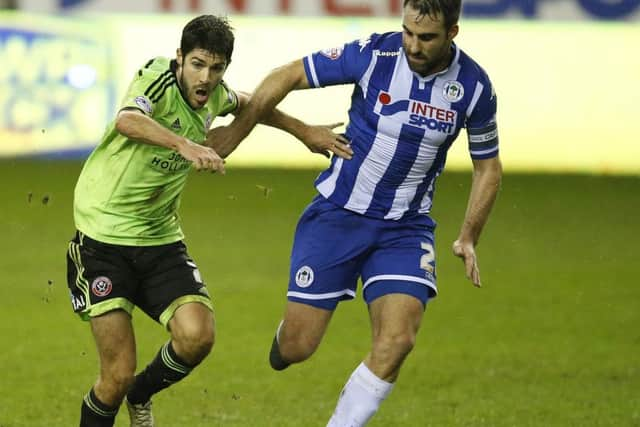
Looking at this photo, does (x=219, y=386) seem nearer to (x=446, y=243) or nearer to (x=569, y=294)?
Result: (x=569, y=294)

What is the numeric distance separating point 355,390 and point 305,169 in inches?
490

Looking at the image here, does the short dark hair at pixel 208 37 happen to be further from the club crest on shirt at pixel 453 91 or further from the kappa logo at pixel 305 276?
the kappa logo at pixel 305 276

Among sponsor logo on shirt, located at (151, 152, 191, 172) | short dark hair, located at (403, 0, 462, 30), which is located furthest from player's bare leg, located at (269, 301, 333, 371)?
short dark hair, located at (403, 0, 462, 30)

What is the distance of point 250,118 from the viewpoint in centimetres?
648

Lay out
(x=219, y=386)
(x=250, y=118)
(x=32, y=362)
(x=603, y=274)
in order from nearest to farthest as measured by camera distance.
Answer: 1. (x=250, y=118)
2. (x=219, y=386)
3. (x=32, y=362)
4. (x=603, y=274)

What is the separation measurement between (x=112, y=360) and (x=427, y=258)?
1.46 metres

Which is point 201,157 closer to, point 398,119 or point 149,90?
point 149,90

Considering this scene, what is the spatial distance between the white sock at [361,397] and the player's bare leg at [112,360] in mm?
931

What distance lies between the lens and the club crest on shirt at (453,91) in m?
6.16

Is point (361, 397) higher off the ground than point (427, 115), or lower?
lower

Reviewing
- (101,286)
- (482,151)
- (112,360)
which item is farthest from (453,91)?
(112,360)

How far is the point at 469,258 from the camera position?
6141 millimetres

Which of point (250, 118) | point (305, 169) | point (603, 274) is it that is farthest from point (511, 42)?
point (250, 118)

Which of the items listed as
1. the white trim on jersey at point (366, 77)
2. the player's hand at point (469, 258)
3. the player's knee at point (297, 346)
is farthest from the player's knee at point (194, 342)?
the white trim on jersey at point (366, 77)
